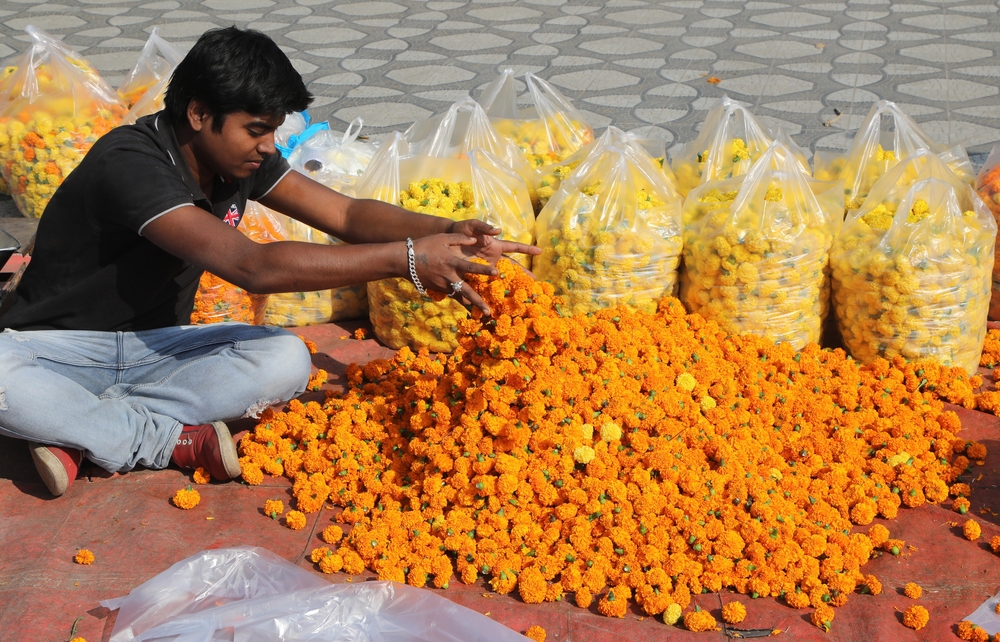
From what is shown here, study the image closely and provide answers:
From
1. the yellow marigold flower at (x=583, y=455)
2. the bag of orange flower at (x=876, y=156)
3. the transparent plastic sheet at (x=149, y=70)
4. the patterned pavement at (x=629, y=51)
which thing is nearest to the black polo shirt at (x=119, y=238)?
the yellow marigold flower at (x=583, y=455)

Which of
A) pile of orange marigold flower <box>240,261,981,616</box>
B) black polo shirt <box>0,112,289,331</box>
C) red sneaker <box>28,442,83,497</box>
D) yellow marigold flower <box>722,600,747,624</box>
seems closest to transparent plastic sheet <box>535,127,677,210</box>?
pile of orange marigold flower <box>240,261,981,616</box>

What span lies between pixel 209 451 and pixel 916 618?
1.83m

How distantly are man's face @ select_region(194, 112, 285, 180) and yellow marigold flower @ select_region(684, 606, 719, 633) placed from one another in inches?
61.5

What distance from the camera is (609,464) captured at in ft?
7.82

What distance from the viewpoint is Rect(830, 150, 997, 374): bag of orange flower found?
2828mm

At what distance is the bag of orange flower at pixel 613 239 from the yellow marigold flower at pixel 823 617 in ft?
4.06

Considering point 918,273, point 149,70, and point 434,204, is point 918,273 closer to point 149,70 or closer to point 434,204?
point 434,204

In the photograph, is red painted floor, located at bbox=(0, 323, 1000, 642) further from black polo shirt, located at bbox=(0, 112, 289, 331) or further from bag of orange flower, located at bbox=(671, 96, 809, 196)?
bag of orange flower, located at bbox=(671, 96, 809, 196)

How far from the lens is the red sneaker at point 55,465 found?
8.00 feet

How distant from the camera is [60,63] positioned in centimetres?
397

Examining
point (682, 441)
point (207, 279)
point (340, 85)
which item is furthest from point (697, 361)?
point (340, 85)

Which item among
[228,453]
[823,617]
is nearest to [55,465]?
[228,453]

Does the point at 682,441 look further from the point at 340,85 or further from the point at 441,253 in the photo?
the point at 340,85

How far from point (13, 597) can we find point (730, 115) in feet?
9.11
